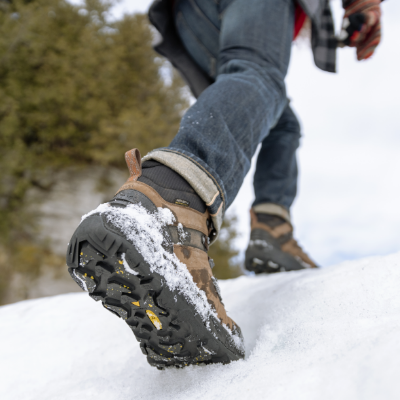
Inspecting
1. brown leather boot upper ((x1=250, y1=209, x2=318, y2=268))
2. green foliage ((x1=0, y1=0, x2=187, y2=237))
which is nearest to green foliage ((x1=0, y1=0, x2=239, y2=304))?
green foliage ((x1=0, y1=0, x2=187, y2=237))

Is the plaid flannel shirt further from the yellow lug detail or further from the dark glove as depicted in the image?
the yellow lug detail

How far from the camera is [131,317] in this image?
45 cm

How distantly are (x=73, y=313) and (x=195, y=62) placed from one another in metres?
0.90

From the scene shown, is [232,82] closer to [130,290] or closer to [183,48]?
[130,290]

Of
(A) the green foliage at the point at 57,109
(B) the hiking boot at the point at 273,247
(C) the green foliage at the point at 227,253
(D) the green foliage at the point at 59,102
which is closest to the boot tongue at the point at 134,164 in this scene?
(B) the hiking boot at the point at 273,247

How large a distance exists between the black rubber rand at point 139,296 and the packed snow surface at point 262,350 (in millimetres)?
63

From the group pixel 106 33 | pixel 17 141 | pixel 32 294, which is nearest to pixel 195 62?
pixel 32 294

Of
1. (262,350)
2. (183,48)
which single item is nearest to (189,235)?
(262,350)

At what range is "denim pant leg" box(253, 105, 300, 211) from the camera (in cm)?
110

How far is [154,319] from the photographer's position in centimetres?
44

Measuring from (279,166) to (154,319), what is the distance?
827 millimetres

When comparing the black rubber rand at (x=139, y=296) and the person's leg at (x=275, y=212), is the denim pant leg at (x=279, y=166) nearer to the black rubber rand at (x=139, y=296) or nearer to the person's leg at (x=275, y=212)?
the person's leg at (x=275, y=212)

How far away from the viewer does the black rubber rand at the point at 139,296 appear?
397 millimetres

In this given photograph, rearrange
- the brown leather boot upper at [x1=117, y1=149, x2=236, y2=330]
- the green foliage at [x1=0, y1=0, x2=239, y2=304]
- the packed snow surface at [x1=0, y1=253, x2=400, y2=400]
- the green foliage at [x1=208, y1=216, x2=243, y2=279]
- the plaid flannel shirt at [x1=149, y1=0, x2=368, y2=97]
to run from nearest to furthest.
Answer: the packed snow surface at [x1=0, y1=253, x2=400, y2=400], the brown leather boot upper at [x1=117, y1=149, x2=236, y2=330], the plaid flannel shirt at [x1=149, y1=0, x2=368, y2=97], the green foliage at [x1=0, y1=0, x2=239, y2=304], the green foliage at [x1=208, y1=216, x2=243, y2=279]
